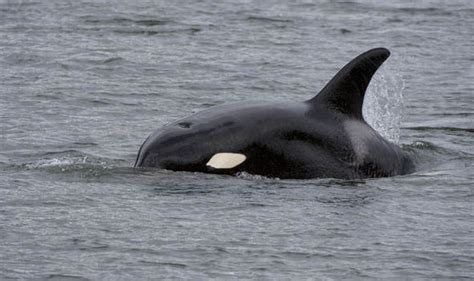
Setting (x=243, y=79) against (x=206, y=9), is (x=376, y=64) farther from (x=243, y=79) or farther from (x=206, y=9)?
(x=206, y=9)

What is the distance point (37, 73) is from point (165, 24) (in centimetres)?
594

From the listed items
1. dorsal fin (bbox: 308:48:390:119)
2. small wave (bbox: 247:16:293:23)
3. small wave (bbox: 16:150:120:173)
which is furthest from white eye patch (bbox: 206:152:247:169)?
small wave (bbox: 247:16:293:23)

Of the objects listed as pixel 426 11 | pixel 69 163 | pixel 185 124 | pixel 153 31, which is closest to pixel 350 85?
pixel 185 124

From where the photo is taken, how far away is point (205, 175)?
13484 mm

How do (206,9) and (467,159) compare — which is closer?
(467,159)

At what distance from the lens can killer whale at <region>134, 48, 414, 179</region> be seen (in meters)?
13.5

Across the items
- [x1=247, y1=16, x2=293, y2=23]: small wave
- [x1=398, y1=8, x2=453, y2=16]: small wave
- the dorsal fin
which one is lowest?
[x1=247, y1=16, x2=293, y2=23]: small wave

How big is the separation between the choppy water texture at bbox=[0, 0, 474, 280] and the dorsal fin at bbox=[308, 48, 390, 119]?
0.85m

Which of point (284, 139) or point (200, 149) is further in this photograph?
point (284, 139)

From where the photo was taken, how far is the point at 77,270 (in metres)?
10.6

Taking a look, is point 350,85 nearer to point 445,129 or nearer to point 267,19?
point 445,129

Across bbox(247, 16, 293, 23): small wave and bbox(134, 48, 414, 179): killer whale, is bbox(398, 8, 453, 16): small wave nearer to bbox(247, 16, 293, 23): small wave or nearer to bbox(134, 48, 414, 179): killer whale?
bbox(247, 16, 293, 23): small wave

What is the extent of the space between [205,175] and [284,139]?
0.86 metres

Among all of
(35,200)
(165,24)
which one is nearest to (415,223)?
(35,200)
